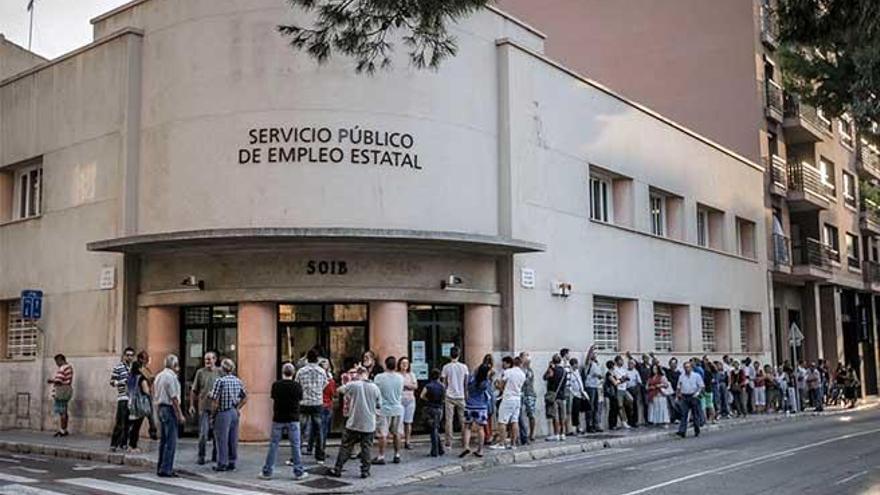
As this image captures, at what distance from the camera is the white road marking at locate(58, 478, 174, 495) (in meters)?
13.1

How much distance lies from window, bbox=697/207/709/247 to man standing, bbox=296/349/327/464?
19.5 m

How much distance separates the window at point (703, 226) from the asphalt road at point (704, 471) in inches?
489

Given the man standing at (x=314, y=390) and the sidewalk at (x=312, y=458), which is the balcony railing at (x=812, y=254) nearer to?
the sidewalk at (x=312, y=458)

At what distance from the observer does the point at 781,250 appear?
1460 inches

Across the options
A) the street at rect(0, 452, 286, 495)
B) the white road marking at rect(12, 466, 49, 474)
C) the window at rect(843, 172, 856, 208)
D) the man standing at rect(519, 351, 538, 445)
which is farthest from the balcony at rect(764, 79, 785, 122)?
the white road marking at rect(12, 466, 49, 474)

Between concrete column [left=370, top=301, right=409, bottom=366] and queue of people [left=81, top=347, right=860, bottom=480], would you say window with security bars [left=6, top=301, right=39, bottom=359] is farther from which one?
concrete column [left=370, top=301, right=409, bottom=366]

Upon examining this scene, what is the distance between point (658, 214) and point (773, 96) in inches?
399

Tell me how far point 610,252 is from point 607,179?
7.86ft

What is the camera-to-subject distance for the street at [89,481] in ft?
43.2

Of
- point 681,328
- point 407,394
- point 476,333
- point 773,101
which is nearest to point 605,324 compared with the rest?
point 681,328

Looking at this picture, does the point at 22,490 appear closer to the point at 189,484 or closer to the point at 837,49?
the point at 189,484

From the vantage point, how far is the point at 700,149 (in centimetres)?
3144

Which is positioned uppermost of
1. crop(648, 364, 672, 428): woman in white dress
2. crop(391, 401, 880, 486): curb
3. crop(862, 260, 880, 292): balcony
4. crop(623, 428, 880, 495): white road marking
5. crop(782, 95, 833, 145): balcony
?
crop(782, 95, 833, 145): balcony

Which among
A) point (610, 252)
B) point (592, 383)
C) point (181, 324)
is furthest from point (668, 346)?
point (181, 324)
